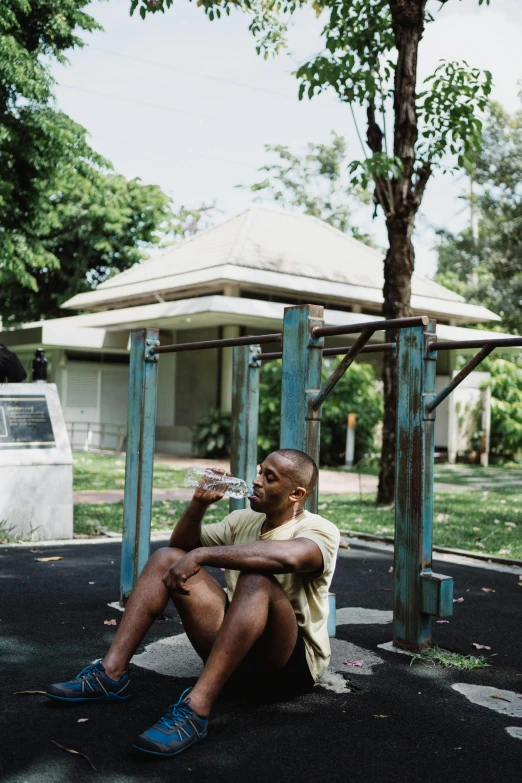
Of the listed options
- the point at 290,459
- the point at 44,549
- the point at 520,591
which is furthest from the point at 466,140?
the point at 290,459

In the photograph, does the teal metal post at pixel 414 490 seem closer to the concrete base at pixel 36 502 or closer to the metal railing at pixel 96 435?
the concrete base at pixel 36 502

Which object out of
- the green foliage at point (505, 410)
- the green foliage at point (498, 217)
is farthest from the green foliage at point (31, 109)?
the green foliage at point (498, 217)

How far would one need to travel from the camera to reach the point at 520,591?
6367 mm

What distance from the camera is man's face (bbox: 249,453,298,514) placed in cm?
348

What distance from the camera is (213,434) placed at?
19.4 m

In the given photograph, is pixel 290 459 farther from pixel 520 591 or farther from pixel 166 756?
pixel 520 591

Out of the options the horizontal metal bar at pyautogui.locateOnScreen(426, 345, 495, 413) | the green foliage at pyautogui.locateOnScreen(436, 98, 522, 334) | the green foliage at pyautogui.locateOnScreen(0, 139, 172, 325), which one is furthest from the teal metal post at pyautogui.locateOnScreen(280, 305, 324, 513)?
the green foliage at pyautogui.locateOnScreen(436, 98, 522, 334)

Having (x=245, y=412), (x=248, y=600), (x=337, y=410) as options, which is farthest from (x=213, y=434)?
(x=248, y=600)

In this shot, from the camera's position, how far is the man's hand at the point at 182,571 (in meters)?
3.28

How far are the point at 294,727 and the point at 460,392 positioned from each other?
18.8m

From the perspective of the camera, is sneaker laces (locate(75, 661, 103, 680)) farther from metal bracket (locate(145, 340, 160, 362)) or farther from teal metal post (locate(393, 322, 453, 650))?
metal bracket (locate(145, 340, 160, 362))

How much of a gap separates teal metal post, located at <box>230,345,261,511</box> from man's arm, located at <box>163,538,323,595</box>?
2198 mm

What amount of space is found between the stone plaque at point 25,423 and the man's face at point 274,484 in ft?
15.7

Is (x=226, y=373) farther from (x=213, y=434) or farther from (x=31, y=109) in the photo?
(x=31, y=109)
